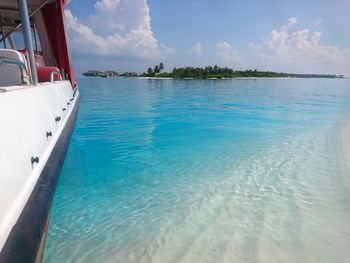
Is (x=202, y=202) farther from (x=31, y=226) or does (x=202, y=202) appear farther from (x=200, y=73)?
(x=200, y=73)

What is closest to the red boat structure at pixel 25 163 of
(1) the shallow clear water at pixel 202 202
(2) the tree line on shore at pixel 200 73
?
(1) the shallow clear water at pixel 202 202

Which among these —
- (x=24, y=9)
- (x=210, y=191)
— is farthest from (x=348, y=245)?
(x=24, y=9)

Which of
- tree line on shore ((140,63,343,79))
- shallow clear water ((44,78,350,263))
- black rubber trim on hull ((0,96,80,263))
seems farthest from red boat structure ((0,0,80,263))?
tree line on shore ((140,63,343,79))

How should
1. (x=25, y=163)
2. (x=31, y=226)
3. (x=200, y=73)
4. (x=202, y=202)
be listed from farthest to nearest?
1. (x=200, y=73)
2. (x=202, y=202)
3. (x=25, y=163)
4. (x=31, y=226)

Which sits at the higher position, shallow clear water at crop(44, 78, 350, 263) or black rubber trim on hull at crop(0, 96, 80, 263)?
black rubber trim on hull at crop(0, 96, 80, 263)

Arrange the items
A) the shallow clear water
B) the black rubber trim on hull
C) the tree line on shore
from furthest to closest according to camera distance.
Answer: the tree line on shore
the shallow clear water
the black rubber trim on hull

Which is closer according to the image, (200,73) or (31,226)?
(31,226)

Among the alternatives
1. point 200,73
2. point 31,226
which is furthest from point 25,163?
point 200,73

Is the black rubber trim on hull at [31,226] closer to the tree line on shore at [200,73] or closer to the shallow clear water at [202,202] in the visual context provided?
the shallow clear water at [202,202]

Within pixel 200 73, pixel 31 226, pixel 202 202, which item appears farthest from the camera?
pixel 200 73

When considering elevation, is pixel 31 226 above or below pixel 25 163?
below

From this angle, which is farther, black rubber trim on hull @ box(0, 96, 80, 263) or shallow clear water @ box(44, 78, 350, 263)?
shallow clear water @ box(44, 78, 350, 263)

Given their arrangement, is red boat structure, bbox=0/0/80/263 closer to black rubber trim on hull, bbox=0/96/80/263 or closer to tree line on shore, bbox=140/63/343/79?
black rubber trim on hull, bbox=0/96/80/263

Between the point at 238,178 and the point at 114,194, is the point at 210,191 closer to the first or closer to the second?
the point at 238,178
